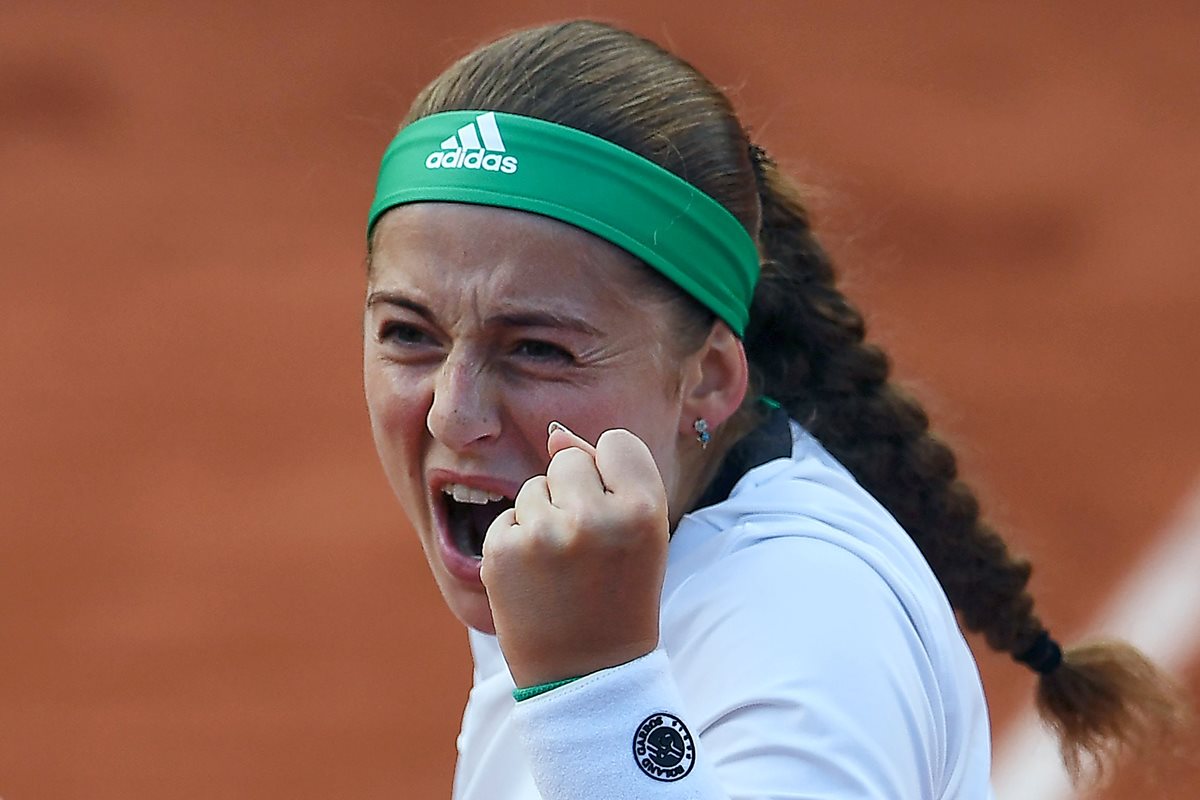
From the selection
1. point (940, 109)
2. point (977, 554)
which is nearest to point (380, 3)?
point (940, 109)

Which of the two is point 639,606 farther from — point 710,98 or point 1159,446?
point 1159,446

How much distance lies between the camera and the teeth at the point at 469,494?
2.70 meters

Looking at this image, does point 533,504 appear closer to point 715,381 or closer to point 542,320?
point 542,320

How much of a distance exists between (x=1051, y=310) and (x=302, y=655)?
4.40 m

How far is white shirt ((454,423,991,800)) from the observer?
2.09 meters

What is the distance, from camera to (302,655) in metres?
6.51

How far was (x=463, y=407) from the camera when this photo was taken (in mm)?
2580

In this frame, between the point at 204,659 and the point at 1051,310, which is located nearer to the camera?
the point at 204,659

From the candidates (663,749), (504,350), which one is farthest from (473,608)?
(663,749)

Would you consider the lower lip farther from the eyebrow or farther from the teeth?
the eyebrow

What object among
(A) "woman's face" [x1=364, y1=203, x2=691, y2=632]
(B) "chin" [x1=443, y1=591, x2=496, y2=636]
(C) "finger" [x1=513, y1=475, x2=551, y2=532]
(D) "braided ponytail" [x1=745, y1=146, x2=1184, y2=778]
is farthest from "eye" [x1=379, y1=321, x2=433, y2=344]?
(D) "braided ponytail" [x1=745, y1=146, x2=1184, y2=778]

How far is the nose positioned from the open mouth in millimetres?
110

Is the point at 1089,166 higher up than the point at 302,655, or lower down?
higher up

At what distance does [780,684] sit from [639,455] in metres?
0.35
